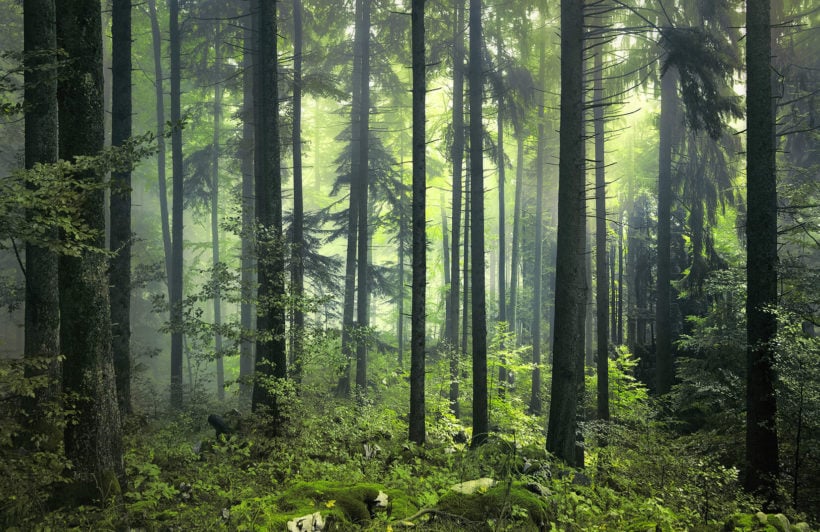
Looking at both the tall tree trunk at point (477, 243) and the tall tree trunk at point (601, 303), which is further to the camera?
the tall tree trunk at point (601, 303)

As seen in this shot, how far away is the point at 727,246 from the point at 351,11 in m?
17.0

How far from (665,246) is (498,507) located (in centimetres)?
1282

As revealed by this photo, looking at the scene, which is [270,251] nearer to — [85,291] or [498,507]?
[85,291]

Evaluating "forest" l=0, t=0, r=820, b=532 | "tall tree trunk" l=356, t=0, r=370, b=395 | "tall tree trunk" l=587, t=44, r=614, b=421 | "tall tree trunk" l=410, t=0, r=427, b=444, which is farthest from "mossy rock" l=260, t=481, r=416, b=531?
"tall tree trunk" l=356, t=0, r=370, b=395

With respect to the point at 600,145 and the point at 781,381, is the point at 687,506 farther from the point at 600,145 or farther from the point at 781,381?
the point at 600,145

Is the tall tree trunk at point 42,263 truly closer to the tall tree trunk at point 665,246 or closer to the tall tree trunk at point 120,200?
the tall tree trunk at point 120,200

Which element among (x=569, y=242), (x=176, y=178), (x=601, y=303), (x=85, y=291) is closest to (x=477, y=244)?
(x=569, y=242)

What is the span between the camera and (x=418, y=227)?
31.4ft

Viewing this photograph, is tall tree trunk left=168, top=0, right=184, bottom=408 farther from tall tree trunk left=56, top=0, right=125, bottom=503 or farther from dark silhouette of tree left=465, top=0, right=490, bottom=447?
tall tree trunk left=56, top=0, right=125, bottom=503

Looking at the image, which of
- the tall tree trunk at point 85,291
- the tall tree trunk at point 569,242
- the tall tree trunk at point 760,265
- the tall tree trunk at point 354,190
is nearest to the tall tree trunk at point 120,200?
the tall tree trunk at point 85,291

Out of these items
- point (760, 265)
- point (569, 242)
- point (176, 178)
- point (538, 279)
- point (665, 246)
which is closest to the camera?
point (760, 265)

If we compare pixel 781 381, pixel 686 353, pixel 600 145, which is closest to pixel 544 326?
pixel 686 353

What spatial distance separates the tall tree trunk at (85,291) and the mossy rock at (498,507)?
4.15m

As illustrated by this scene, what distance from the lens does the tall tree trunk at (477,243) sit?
35.7 feet
